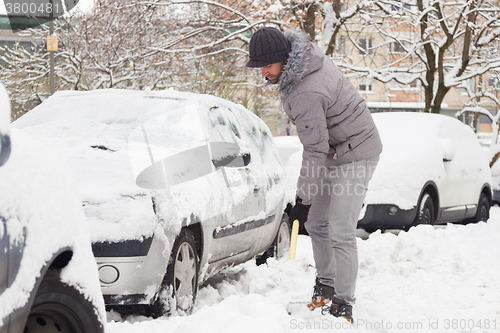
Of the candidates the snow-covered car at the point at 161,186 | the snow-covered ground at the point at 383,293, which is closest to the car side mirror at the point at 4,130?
the snow-covered ground at the point at 383,293

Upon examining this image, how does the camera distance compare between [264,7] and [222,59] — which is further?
[222,59]

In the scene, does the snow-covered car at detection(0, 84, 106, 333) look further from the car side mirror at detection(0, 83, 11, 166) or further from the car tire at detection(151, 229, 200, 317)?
the car tire at detection(151, 229, 200, 317)

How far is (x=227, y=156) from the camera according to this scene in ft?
16.2

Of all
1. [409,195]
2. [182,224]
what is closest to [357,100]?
[182,224]

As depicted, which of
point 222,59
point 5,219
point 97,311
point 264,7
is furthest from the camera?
point 222,59

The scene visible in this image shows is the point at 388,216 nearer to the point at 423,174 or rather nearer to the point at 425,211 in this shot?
the point at 425,211

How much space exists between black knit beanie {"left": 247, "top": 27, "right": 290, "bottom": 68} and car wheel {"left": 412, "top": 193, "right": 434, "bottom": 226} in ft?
15.1

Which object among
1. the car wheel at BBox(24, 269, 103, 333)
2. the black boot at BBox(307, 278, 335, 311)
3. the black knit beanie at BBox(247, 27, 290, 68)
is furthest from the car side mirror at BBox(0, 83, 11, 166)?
the black boot at BBox(307, 278, 335, 311)

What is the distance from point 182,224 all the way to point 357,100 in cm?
137

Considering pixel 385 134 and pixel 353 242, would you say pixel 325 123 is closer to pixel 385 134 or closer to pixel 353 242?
pixel 353 242

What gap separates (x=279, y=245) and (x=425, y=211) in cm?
243

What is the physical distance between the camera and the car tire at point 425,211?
8.06 metres

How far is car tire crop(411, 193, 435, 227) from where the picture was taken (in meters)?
8.06

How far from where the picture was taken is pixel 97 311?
236cm
